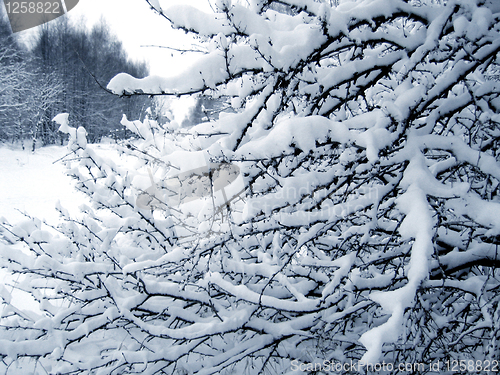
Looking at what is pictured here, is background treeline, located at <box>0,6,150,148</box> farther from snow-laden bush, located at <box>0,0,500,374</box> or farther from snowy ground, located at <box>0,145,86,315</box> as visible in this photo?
snow-laden bush, located at <box>0,0,500,374</box>

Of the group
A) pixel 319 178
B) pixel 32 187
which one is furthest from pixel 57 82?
pixel 319 178

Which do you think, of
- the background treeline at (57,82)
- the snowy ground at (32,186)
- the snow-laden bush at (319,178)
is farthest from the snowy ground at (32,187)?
the snow-laden bush at (319,178)

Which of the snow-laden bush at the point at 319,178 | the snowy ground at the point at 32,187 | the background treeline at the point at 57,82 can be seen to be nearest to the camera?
the snow-laden bush at the point at 319,178

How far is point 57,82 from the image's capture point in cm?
2164

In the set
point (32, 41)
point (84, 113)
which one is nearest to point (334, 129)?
point (84, 113)

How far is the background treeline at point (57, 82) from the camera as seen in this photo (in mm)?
19047

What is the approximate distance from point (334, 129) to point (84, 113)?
27.1m

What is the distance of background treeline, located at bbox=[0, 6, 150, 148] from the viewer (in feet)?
62.5

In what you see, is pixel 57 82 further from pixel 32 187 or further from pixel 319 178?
pixel 319 178

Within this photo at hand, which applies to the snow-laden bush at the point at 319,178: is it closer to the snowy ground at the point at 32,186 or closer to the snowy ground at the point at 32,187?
the snowy ground at the point at 32,187

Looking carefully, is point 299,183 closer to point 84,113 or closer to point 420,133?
point 420,133

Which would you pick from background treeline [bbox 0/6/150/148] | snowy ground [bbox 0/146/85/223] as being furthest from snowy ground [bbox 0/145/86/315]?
background treeline [bbox 0/6/150/148]

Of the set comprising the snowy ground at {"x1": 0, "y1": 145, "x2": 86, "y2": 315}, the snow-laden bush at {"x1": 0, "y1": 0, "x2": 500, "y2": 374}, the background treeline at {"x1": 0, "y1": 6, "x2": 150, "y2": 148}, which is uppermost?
the background treeline at {"x1": 0, "y1": 6, "x2": 150, "y2": 148}

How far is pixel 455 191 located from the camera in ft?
4.50
